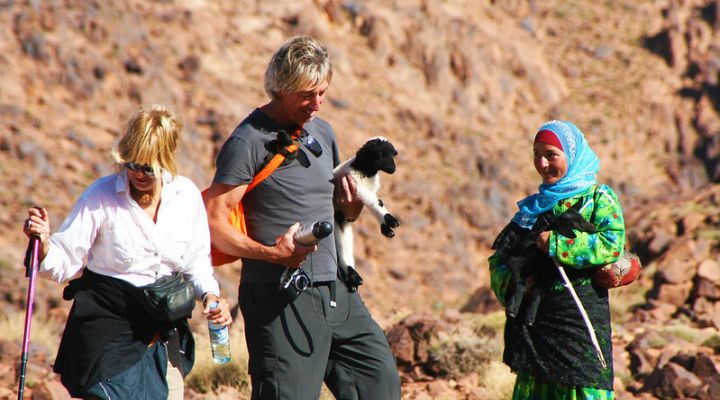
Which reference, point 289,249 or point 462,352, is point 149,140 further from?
point 462,352

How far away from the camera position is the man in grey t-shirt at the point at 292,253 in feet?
14.2

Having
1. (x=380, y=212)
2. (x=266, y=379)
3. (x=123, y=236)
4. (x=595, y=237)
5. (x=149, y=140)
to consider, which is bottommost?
(x=266, y=379)

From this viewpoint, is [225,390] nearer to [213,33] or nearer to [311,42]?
[311,42]

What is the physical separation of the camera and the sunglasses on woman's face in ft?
2.35

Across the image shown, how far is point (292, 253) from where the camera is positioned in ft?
13.9

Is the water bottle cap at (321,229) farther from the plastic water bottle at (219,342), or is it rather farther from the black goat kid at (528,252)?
the black goat kid at (528,252)

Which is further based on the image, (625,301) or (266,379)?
(625,301)

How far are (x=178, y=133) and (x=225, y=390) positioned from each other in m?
3.90

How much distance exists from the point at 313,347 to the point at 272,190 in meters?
0.69

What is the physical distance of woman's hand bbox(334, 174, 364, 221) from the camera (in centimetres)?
497

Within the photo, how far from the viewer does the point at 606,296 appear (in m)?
4.56

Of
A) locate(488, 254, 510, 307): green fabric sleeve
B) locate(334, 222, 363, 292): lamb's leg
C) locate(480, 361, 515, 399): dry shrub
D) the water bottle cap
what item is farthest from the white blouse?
locate(480, 361, 515, 399): dry shrub

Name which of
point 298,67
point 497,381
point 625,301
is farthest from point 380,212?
point 625,301

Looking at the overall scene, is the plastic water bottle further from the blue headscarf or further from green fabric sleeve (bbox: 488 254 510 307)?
the blue headscarf
